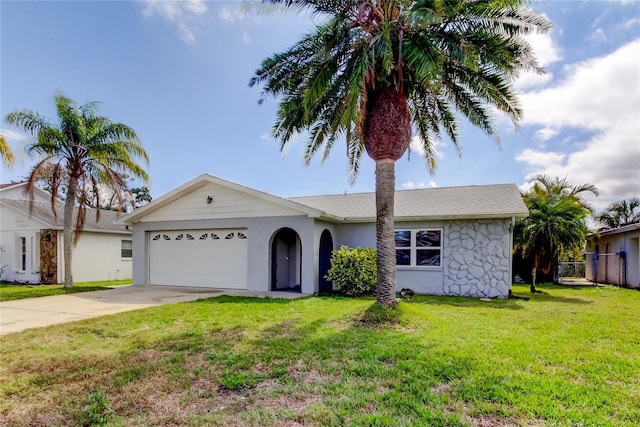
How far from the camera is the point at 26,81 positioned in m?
12.7

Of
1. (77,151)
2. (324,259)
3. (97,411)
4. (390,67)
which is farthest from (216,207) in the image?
(97,411)

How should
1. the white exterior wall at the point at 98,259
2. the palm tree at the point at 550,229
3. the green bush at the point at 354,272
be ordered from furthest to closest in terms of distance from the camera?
the white exterior wall at the point at 98,259 < the palm tree at the point at 550,229 < the green bush at the point at 354,272

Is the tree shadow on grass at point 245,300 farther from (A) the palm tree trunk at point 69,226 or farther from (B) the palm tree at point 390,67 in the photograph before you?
(A) the palm tree trunk at point 69,226

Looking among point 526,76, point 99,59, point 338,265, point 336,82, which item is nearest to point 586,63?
point 526,76

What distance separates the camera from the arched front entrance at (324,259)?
585 inches

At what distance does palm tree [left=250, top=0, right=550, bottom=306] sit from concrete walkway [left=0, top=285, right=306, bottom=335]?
626cm

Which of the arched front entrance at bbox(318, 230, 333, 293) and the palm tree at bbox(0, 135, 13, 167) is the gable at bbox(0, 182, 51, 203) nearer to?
the palm tree at bbox(0, 135, 13, 167)

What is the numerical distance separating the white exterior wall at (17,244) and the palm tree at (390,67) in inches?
679

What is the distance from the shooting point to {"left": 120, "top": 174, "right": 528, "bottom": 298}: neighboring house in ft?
44.1

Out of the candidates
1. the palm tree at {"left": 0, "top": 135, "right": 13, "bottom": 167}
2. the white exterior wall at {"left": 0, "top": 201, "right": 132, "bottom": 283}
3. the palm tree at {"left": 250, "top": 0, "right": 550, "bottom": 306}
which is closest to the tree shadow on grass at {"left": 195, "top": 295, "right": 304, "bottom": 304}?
the palm tree at {"left": 250, "top": 0, "right": 550, "bottom": 306}

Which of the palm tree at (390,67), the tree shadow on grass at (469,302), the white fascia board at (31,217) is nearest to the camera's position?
the palm tree at (390,67)

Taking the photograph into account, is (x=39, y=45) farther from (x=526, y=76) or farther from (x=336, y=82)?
Result: (x=526, y=76)

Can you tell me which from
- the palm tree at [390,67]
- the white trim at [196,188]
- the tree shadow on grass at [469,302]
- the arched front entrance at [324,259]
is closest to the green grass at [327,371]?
the tree shadow on grass at [469,302]

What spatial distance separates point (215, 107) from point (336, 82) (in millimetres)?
9149
